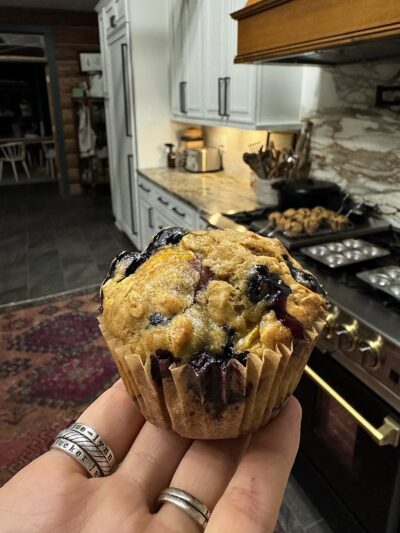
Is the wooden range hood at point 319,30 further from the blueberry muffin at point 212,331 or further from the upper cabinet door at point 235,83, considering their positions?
the blueberry muffin at point 212,331

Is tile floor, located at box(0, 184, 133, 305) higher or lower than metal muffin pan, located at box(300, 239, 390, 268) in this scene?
lower

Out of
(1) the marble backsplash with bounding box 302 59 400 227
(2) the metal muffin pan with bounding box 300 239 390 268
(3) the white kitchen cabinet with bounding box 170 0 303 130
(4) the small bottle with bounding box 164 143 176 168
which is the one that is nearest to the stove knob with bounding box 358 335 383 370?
(2) the metal muffin pan with bounding box 300 239 390 268

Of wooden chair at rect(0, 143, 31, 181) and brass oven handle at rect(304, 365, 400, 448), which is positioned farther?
wooden chair at rect(0, 143, 31, 181)

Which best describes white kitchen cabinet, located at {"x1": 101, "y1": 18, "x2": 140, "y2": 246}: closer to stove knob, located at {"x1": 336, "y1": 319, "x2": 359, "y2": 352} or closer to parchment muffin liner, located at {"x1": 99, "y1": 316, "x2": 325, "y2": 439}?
stove knob, located at {"x1": 336, "y1": 319, "x2": 359, "y2": 352}

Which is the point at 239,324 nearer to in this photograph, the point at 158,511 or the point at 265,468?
the point at 265,468

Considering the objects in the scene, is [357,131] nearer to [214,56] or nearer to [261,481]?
[214,56]

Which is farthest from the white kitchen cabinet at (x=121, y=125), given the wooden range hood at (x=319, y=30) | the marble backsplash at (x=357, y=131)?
the wooden range hood at (x=319, y=30)
